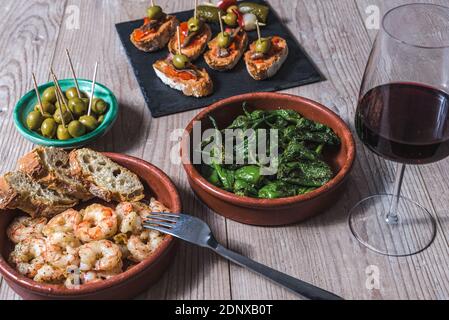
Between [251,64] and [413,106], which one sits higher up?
[413,106]

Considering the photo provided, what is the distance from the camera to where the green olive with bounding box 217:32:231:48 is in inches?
80.6

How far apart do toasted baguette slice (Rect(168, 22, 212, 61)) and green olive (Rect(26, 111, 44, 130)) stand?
0.57 meters

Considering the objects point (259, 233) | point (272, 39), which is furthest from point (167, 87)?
point (259, 233)

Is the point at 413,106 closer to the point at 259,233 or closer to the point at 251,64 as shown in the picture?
the point at 259,233

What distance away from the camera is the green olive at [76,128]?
167 cm

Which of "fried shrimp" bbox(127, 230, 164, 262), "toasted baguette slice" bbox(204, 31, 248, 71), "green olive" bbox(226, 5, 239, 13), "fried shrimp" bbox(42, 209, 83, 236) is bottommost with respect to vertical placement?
"toasted baguette slice" bbox(204, 31, 248, 71)

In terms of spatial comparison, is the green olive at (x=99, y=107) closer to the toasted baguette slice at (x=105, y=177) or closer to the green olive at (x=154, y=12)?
the toasted baguette slice at (x=105, y=177)

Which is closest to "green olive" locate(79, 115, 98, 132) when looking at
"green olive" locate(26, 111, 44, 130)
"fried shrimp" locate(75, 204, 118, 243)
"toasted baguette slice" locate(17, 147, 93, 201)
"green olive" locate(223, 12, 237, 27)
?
"green olive" locate(26, 111, 44, 130)

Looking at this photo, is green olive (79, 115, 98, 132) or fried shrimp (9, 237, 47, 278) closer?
fried shrimp (9, 237, 47, 278)

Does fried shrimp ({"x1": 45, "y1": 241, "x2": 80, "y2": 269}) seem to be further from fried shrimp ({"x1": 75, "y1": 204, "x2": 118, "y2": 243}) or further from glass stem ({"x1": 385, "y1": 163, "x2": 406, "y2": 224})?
glass stem ({"x1": 385, "y1": 163, "x2": 406, "y2": 224})

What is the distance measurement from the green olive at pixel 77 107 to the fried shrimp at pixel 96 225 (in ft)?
1.65

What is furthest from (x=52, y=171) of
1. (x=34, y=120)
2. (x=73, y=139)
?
(x=34, y=120)

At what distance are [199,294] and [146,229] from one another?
19cm

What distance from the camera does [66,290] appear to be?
1.19 m
